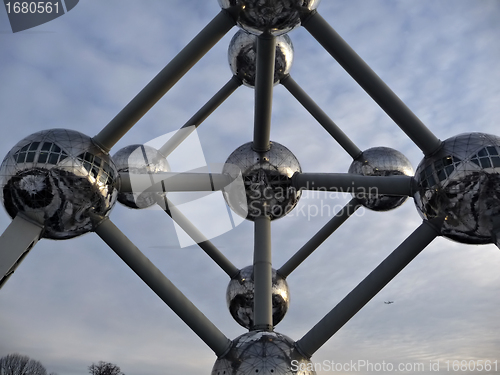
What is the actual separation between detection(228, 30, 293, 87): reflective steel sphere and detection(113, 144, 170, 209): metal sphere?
233 cm

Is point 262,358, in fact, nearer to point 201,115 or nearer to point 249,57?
A: point 201,115

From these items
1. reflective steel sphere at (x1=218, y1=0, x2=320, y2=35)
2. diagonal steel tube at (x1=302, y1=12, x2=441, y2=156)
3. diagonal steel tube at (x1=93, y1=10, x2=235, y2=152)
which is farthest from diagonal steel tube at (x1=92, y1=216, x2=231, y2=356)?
diagonal steel tube at (x1=302, y1=12, x2=441, y2=156)

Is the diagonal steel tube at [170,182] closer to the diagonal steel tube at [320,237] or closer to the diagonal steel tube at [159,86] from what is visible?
the diagonal steel tube at [159,86]

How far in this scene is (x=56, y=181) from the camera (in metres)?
4.59

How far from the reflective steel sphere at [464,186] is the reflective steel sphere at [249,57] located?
4384 millimetres

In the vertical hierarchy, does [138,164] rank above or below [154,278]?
above

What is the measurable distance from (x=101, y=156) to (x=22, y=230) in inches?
44.7

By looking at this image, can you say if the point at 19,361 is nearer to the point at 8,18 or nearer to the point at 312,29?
the point at 8,18

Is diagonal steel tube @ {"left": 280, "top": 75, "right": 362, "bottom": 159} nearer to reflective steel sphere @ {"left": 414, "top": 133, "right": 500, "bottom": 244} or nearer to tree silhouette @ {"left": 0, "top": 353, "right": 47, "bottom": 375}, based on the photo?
reflective steel sphere @ {"left": 414, "top": 133, "right": 500, "bottom": 244}

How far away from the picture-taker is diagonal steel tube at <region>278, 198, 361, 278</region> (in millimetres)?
8492

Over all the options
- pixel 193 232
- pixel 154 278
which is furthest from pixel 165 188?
pixel 193 232

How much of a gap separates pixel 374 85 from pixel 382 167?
427cm

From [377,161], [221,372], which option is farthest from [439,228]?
[377,161]

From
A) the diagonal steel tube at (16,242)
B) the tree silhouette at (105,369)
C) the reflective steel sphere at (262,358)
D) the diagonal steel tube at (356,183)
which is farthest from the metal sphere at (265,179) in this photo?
the tree silhouette at (105,369)
